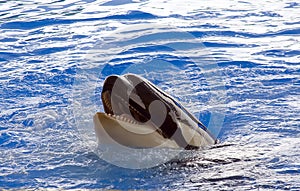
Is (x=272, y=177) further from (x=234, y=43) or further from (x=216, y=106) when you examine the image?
(x=234, y=43)

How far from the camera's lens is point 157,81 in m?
8.80

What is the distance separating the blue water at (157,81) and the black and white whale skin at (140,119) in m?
0.19

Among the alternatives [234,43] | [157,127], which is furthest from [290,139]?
[234,43]

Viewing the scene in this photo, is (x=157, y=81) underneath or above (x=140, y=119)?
underneath

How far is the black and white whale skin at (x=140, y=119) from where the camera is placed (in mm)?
5457

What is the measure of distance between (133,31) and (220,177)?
6277 millimetres

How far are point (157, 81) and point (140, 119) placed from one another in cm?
330

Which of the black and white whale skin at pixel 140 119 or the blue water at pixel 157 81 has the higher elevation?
the black and white whale skin at pixel 140 119

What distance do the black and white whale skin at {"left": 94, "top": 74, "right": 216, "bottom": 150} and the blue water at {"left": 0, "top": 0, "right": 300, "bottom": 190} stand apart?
19cm

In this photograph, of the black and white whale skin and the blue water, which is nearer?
the black and white whale skin

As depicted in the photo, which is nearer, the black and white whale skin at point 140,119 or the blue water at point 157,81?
the black and white whale skin at point 140,119

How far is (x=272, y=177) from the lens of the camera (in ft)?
17.7

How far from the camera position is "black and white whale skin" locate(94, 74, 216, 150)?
5.46 metres

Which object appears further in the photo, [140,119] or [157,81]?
[157,81]
